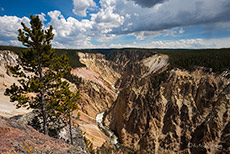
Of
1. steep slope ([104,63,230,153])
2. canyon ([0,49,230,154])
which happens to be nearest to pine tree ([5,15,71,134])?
canyon ([0,49,230,154])

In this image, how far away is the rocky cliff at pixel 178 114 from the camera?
2523 centimetres

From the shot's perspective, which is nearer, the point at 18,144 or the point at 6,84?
the point at 18,144

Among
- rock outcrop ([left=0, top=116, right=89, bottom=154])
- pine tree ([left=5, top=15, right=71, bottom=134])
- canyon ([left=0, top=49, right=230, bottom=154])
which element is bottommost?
canyon ([left=0, top=49, right=230, bottom=154])

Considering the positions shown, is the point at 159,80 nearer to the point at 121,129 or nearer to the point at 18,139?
the point at 121,129

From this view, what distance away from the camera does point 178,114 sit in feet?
101

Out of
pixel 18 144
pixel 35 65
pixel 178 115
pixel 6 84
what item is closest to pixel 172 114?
pixel 178 115

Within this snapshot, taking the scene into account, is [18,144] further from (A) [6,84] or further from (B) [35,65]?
(A) [6,84]

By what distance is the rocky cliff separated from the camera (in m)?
25.2

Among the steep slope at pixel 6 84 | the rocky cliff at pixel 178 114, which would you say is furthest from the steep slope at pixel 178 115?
the steep slope at pixel 6 84

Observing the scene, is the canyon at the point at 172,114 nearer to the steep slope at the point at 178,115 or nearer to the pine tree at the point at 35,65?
the steep slope at the point at 178,115

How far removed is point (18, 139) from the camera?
707 centimetres

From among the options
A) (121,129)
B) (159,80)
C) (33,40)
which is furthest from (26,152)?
Result: (159,80)

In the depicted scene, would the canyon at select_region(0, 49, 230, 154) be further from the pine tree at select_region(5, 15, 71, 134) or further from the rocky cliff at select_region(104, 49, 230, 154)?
the pine tree at select_region(5, 15, 71, 134)

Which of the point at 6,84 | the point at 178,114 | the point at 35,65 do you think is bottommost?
the point at 178,114
